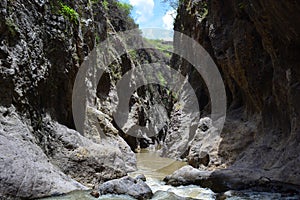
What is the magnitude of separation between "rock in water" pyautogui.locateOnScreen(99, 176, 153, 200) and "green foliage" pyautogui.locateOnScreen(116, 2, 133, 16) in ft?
95.4

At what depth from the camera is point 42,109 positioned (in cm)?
919

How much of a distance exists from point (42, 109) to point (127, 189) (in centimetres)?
378

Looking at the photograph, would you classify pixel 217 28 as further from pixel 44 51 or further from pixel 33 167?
pixel 33 167

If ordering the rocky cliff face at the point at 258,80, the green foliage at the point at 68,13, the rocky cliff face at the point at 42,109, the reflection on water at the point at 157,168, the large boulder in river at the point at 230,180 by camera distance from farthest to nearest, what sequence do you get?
the reflection on water at the point at 157,168 → the green foliage at the point at 68,13 → the rocky cliff face at the point at 258,80 → the large boulder in river at the point at 230,180 → the rocky cliff face at the point at 42,109

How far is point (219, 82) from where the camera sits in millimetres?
16266

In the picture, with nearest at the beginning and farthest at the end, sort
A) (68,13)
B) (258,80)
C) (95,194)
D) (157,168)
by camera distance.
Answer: (95,194), (68,13), (258,80), (157,168)

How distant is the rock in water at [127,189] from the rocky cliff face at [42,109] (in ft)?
2.27

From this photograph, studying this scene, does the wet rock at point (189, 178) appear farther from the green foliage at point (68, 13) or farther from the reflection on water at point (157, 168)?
the green foliage at point (68, 13)

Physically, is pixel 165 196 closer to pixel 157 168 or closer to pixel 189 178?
pixel 189 178

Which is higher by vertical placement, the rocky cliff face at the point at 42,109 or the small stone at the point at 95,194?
the rocky cliff face at the point at 42,109

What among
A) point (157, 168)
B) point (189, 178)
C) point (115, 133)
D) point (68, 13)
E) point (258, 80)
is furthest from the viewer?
point (115, 133)

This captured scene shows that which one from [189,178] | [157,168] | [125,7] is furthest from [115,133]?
[125,7]

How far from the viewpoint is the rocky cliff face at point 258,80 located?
8.30 metres

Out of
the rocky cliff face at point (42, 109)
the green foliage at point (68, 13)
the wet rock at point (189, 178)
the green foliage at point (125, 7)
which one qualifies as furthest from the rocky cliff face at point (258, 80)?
the green foliage at point (125, 7)
